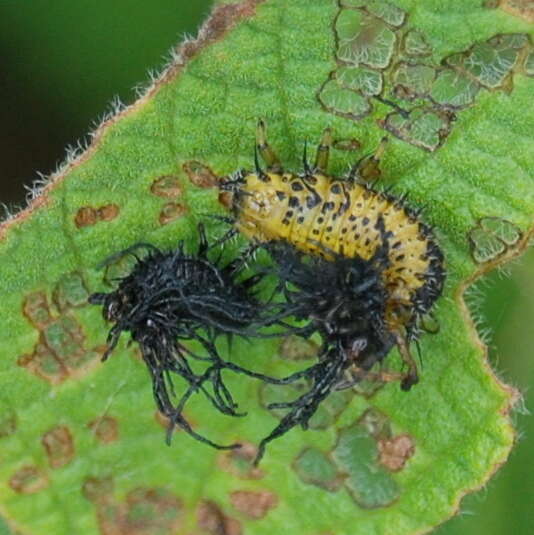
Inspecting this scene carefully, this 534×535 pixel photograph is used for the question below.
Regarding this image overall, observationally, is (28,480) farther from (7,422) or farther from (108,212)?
(108,212)

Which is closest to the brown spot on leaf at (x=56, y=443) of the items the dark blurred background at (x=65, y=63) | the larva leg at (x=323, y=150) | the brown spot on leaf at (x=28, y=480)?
the brown spot on leaf at (x=28, y=480)

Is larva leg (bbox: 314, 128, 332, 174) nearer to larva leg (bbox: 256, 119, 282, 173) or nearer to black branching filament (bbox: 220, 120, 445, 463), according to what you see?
black branching filament (bbox: 220, 120, 445, 463)

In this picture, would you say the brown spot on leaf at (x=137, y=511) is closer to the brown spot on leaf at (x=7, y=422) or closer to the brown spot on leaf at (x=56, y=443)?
the brown spot on leaf at (x=56, y=443)

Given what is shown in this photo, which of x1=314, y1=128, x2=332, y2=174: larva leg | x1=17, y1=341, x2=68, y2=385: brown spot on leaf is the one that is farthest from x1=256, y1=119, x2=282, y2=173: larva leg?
x1=17, y1=341, x2=68, y2=385: brown spot on leaf

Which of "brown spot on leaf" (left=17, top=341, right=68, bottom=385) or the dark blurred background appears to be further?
the dark blurred background

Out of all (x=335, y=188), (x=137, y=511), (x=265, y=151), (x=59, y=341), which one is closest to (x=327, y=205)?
(x=335, y=188)

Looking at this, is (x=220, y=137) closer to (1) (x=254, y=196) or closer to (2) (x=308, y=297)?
(1) (x=254, y=196)
